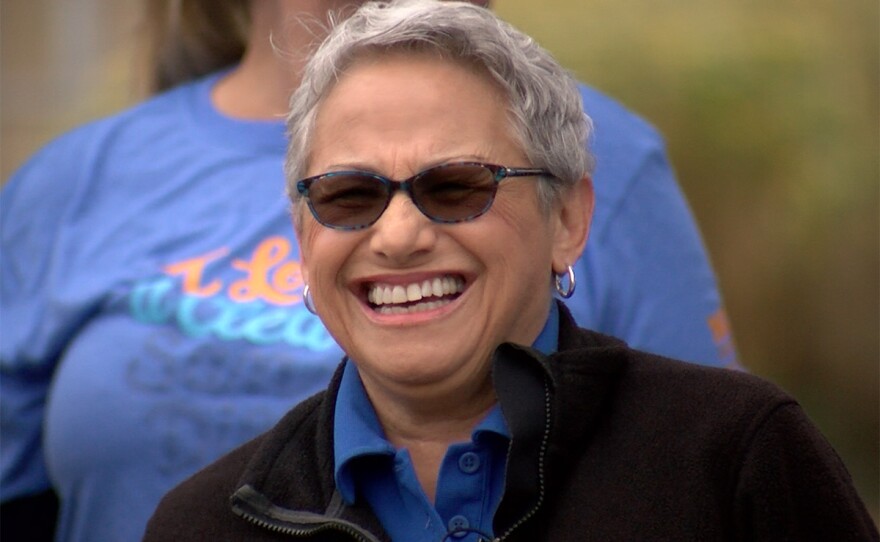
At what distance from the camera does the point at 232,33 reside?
345 centimetres

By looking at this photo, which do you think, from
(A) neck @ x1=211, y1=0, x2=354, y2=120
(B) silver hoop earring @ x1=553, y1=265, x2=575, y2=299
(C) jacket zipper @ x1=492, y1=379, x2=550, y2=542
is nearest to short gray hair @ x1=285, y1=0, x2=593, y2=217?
(B) silver hoop earring @ x1=553, y1=265, x2=575, y2=299

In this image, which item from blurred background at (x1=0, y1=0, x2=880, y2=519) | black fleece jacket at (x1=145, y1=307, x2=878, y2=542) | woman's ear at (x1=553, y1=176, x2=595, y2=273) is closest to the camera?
black fleece jacket at (x1=145, y1=307, x2=878, y2=542)

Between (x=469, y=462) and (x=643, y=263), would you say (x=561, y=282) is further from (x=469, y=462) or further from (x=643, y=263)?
(x=643, y=263)

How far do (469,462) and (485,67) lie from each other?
0.54 meters

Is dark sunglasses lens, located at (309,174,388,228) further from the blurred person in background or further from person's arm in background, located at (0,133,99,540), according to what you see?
person's arm in background, located at (0,133,99,540)

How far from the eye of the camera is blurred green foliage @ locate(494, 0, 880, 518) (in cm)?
577

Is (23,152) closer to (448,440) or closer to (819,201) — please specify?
(819,201)

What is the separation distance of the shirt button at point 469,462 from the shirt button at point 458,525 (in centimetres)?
7

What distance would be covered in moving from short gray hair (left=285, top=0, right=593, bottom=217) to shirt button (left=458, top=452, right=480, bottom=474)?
363 mm

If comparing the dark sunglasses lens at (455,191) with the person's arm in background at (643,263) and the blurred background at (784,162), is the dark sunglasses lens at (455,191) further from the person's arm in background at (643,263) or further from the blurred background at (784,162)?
the blurred background at (784,162)

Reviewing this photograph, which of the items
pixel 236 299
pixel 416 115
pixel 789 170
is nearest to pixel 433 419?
pixel 416 115

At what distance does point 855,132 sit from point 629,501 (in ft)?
13.8

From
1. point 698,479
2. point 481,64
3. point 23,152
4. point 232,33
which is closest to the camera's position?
point 698,479

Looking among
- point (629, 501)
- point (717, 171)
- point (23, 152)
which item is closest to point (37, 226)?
point (629, 501)
